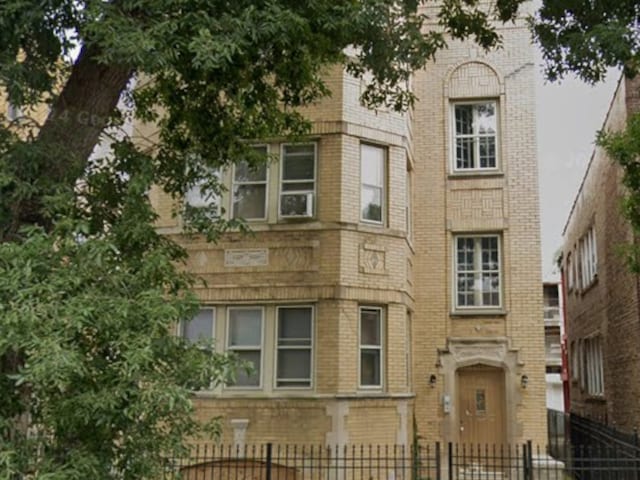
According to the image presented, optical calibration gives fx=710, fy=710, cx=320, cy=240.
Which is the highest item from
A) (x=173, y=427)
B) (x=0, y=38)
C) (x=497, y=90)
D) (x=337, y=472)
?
(x=497, y=90)

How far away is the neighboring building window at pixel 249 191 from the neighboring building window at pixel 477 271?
189 inches

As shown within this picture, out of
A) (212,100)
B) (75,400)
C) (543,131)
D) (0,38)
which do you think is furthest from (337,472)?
(543,131)

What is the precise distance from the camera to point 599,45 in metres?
7.62

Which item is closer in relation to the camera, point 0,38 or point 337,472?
point 0,38

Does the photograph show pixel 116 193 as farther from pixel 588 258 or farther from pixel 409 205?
pixel 588 258

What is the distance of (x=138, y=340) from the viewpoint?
5.21 meters

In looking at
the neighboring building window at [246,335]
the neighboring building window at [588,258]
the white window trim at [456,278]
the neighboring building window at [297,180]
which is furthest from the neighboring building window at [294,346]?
the neighboring building window at [588,258]

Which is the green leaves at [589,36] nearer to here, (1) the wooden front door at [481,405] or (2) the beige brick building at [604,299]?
(2) the beige brick building at [604,299]

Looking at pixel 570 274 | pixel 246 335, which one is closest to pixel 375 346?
pixel 246 335

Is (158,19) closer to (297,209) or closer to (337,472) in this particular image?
(297,209)

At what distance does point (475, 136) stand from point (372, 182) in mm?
3530

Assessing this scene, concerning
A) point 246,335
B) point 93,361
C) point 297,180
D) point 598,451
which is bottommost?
point 598,451

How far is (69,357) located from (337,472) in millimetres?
8046

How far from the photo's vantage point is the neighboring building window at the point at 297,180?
1330 cm
